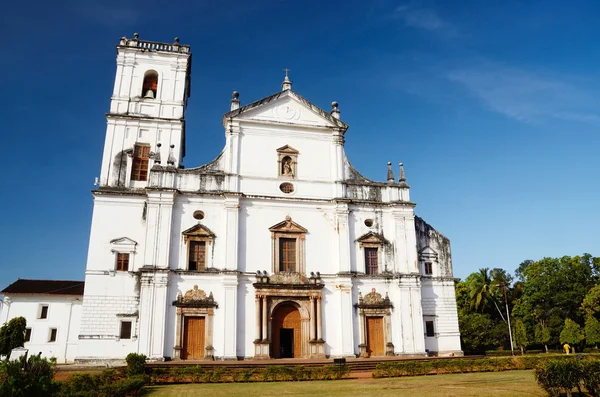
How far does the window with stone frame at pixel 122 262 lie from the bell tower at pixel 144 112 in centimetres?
391

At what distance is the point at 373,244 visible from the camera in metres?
27.4

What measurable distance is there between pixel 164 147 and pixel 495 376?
20.6m

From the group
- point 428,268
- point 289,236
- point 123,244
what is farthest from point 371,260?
point 123,244

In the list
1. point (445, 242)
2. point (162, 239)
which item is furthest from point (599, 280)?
point (162, 239)

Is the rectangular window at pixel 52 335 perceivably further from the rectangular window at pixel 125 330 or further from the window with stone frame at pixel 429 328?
the window with stone frame at pixel 429 328

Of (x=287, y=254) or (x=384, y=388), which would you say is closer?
(x=384, y=388)

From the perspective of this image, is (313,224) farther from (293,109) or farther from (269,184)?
(293,109)

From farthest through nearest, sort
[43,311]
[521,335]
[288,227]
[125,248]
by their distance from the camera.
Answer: [521,335], [43,311], [288,227], [125,248]

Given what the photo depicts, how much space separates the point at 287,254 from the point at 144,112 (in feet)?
39.3

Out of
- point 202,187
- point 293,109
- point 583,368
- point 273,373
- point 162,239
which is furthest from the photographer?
point 293,109

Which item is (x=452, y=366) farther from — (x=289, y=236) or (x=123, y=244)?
(x=123, y=244)

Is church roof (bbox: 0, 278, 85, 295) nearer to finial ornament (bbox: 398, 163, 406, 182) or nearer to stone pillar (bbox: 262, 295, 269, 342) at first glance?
stone pillar (bbox: 262, 295, 269, 342)

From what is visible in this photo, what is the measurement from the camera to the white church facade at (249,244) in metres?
24.0

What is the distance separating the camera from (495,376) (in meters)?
18.3
